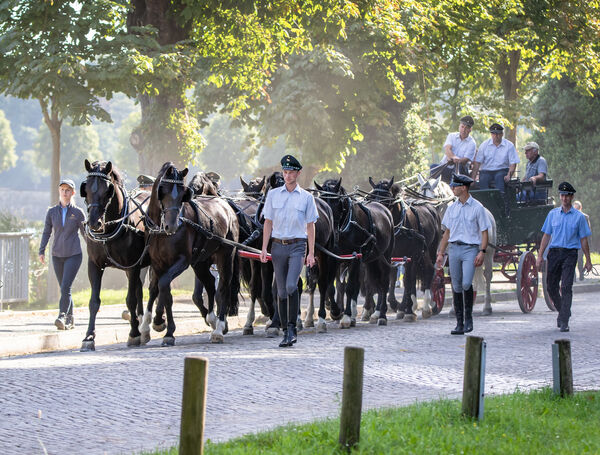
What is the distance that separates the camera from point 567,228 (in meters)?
15.2

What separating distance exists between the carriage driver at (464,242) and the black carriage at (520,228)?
11.9ft

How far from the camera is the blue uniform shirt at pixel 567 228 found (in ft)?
49.7

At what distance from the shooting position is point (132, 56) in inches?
805

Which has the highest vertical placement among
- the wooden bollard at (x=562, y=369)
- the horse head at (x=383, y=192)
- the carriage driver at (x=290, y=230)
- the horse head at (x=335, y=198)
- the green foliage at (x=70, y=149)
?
the green foliage at (x=70, y=149)

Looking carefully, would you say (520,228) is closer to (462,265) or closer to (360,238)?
(360,238)

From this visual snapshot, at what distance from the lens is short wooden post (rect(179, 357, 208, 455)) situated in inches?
206

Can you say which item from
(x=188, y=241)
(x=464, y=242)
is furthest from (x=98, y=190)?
(x=464, y=242)

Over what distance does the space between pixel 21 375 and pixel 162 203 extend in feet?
11.1

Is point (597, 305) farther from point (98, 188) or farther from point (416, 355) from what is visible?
point (98, 188)

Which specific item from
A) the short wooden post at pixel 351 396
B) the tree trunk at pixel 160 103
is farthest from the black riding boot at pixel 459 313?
the tree trunk at pixel 160 103

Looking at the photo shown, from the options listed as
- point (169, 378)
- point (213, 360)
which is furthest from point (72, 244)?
point (169, 378)

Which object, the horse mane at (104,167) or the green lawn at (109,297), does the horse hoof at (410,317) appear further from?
the horse mane at (104,167)

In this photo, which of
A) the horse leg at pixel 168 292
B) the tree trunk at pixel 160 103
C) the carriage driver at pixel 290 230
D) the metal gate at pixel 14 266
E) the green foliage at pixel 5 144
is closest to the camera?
the carriage driver at pixel 290 230

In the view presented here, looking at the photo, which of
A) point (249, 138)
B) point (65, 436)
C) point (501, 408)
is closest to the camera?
point (65, 436)
